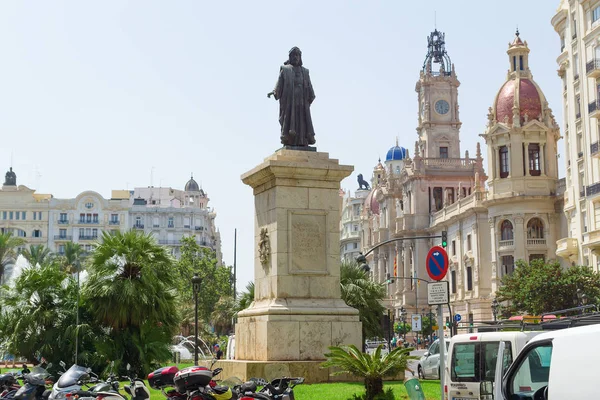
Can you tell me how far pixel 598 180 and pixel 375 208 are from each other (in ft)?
307

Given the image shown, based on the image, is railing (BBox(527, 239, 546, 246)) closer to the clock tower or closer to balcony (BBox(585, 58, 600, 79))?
balcony (BBox(585, 58, 600, 79))

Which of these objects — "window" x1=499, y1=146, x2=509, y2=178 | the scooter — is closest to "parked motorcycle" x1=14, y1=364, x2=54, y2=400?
the scooter

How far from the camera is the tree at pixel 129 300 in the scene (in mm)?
26156

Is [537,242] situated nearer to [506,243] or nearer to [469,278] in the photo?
[506,243]

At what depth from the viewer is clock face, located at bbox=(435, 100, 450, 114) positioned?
334ft

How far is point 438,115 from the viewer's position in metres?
102

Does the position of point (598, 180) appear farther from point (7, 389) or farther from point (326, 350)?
point (7, 389)

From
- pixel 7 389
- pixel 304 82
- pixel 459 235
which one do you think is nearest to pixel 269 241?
pixel 304 82

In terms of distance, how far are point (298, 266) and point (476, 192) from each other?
6021 cm

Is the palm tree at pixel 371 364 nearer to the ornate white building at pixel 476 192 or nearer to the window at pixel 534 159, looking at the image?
the ornate white building at pixel 476 192

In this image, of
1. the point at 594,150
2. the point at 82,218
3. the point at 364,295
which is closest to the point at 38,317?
the point at 364,295

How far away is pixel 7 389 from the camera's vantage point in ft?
53.7

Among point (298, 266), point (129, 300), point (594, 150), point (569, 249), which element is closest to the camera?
point (298, 266)

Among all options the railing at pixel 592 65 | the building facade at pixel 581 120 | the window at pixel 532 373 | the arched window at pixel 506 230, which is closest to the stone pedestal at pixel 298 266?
the window at pixel 532 373
